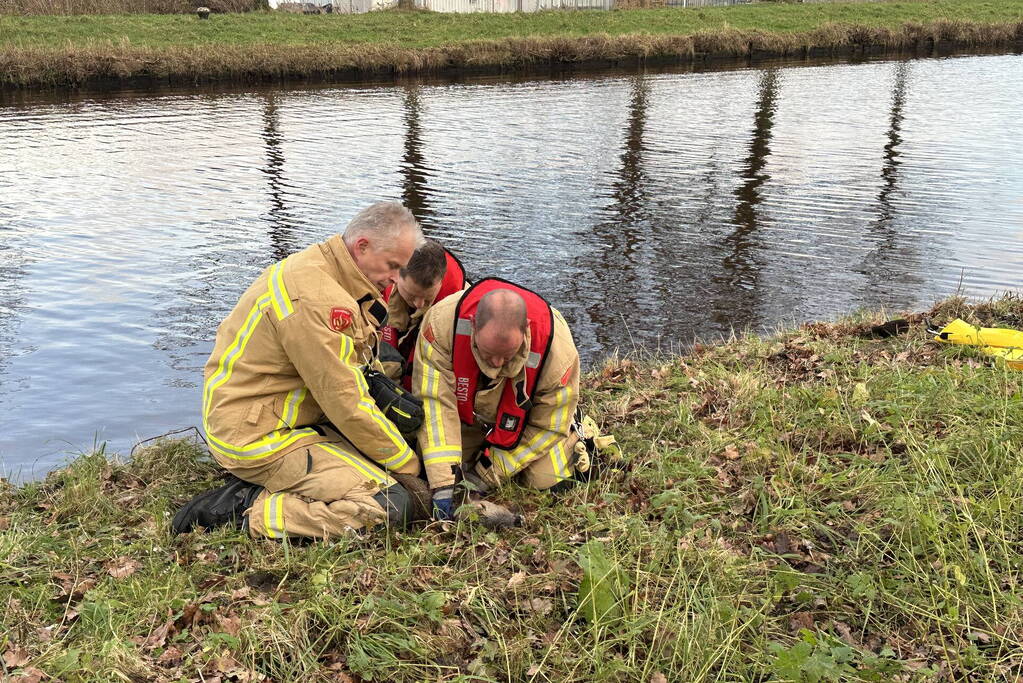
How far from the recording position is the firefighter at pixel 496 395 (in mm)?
4781

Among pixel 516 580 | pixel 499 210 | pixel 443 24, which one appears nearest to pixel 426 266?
pixel 516 580

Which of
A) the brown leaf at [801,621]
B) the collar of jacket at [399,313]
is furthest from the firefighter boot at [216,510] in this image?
the brown leaf at [801,621]

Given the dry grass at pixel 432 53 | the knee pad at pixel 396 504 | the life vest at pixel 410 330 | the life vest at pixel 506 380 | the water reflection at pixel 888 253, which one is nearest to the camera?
the knee pad at pixel 396 504

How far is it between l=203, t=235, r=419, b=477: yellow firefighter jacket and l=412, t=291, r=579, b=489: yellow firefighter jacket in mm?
229

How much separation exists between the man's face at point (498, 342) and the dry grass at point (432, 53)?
25.5 meters

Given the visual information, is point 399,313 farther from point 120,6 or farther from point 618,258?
point 120,6

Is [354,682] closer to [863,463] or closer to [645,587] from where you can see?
[645,587]

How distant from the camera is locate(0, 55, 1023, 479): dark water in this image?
8.99 meters

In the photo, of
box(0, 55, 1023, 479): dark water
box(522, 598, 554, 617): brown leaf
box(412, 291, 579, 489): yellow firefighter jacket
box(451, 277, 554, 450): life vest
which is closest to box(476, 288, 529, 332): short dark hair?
box(451, 277, 554, 450): life vest

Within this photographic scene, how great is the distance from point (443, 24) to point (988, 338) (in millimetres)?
32474

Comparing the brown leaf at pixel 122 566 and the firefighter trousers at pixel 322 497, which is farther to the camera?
the firefighter trousers at pixel 322 497

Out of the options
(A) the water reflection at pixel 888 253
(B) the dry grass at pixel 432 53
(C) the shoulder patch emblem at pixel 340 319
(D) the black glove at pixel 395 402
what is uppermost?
(B) the dry grass at pixel 432 53

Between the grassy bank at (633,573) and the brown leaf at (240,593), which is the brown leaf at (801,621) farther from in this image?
the brown leaf at (240,593)

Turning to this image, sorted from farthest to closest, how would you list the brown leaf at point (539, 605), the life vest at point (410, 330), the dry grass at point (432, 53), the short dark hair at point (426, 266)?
the dry grass at point (432, 53) < the life vest at point (410, 330) < the short dark hair at point (426, 266) < the brown leaf at point (539, 605)
